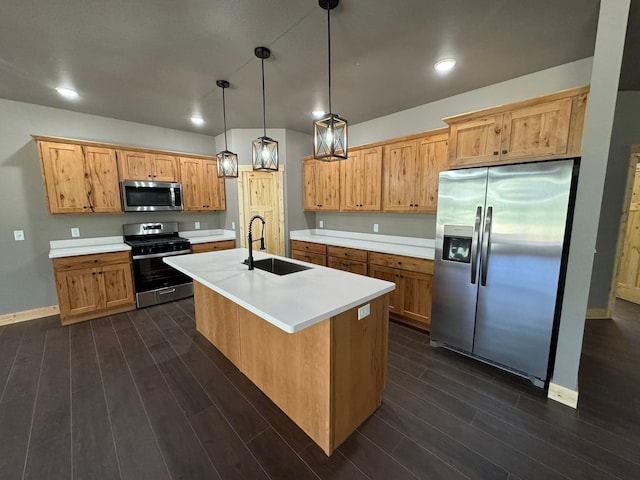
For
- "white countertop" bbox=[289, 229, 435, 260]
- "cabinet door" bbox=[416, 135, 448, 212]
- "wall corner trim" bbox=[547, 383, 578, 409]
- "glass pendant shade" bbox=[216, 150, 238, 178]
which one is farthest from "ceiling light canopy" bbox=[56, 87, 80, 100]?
"wall corner trim" bbox=[547, 383, 578, 409]

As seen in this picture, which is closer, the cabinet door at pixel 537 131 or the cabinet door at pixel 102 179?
the cabinet door at pixel 537 131

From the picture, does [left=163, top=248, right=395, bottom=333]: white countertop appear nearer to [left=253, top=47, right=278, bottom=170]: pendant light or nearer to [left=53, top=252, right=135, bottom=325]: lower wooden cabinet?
[left=253, top=47, right=278, bottom=170]: pendant light

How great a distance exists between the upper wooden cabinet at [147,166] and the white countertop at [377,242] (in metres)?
2.22

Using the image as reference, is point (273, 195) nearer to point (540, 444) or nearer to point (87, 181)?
point (87, 181)

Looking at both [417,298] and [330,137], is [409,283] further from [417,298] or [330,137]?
[330,137]

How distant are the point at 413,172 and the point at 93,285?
4499 millimetres

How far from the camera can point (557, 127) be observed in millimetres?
2131

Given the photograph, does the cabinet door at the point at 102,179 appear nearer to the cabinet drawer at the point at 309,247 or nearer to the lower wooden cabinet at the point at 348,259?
the cabinet drawer at the point at 309,247

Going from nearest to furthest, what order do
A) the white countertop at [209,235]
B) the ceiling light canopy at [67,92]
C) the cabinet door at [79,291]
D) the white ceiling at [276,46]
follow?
the white ceiling at [276,46]
the ceiling light canopy at [67,92]
the cabinet door at [79,291]
the white countertop at [209,235]

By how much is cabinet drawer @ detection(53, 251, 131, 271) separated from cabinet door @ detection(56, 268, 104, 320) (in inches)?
2.7

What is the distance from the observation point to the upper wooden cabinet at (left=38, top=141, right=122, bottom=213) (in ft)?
11.2

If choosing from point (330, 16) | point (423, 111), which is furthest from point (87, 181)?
point (423, 111)

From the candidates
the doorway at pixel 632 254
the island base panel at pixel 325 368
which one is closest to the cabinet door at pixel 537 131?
the island base panel at pixel 325 368

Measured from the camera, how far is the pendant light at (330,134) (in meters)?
1.76
